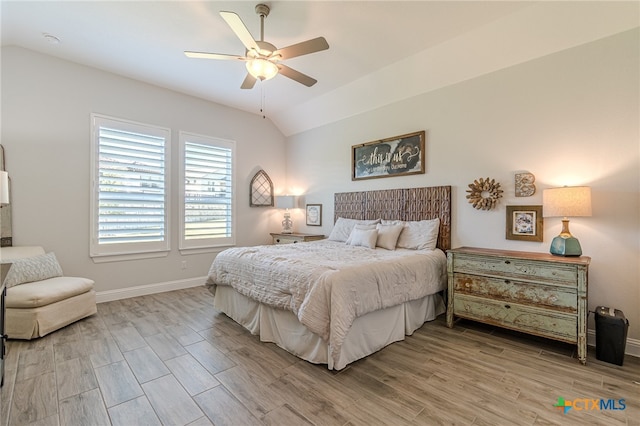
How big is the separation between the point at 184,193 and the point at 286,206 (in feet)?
5.95

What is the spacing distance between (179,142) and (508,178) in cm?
472

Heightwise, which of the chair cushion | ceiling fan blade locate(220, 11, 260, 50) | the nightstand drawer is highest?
ceiling fan blade locate(220, 11, 260, 50)

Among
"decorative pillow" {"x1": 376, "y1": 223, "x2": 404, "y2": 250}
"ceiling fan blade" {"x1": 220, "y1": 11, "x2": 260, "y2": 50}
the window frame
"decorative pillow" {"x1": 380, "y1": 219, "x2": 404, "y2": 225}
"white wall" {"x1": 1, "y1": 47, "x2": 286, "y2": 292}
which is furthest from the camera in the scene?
the window frame

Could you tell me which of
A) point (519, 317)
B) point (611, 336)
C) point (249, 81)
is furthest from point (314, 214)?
point (611, 336)

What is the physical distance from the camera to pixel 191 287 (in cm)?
481

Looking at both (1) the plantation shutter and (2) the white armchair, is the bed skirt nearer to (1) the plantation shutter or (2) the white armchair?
(2) the white armchair

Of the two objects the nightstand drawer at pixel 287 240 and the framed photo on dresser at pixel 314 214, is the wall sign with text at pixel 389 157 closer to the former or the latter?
the framed photo on dresser at pixel 314 214

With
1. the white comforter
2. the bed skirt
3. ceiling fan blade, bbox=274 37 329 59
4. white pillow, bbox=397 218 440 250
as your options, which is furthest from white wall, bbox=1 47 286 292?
white pillow, bbox=397 218 440 250

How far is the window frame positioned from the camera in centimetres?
475

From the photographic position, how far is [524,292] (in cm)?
271

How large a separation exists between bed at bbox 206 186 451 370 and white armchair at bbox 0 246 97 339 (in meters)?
1.40

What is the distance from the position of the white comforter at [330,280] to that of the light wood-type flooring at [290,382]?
0.42 metres

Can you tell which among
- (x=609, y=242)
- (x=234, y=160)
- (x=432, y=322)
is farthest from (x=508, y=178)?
(x=234, y=160)

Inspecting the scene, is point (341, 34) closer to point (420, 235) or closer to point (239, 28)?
point (239, 28)
